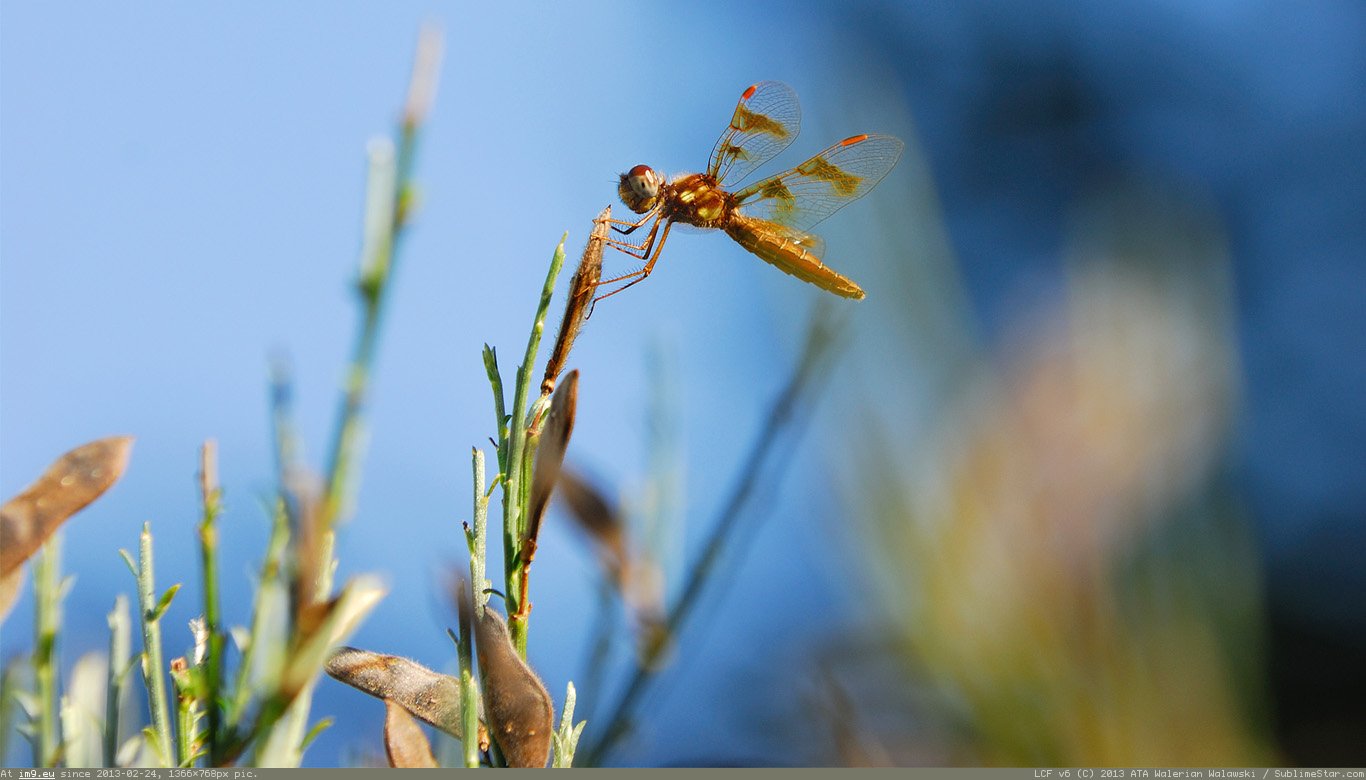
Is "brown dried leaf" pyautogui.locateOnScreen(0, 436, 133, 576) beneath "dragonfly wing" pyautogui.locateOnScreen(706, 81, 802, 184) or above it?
beneath

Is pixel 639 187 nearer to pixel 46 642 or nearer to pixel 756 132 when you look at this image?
pixel 756 132

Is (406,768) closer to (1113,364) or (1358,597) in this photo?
(1113,364)

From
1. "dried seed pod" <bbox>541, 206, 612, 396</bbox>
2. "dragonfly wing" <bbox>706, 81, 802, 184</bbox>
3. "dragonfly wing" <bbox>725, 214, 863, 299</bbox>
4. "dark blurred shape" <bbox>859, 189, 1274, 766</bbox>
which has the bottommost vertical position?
"dark blurred shape" <bbox>859, 189, 1274, 766</bbox>

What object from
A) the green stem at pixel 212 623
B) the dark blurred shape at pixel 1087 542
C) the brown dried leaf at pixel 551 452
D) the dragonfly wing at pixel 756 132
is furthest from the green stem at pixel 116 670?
the dragonfly wing at pixel 756 132

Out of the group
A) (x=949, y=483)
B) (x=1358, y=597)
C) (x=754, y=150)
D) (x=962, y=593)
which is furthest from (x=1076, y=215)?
(x=1358, y=597)

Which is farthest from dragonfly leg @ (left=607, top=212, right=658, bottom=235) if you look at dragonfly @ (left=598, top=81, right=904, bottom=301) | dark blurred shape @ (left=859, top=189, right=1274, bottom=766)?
dark blurred shape @ (left=859, top=189, right=1274, bottom=766)

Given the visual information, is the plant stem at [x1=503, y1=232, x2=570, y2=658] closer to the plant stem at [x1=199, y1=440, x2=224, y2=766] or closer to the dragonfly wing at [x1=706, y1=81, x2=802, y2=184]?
the plant stem at [x1=199, y1=440, x2=224, y2=766]

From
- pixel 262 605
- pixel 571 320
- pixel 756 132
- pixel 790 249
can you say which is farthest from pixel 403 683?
pixel 756 132

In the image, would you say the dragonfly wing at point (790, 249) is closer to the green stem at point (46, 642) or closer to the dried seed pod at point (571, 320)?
the dried seed pod at point (571, 320)
